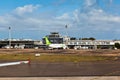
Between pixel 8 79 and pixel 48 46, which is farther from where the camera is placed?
pixel 48 46

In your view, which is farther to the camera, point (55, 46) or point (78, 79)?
point (55, 46)

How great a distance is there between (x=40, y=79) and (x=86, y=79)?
415 centimetres

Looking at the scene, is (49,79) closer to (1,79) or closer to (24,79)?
(24,79)

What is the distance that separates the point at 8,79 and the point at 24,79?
1.60m

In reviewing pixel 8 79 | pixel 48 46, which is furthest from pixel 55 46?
pixel 8 79

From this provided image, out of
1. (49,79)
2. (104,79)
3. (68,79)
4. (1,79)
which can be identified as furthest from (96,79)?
(1,79)

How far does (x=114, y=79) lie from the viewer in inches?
1053

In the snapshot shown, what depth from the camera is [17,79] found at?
27875 mm

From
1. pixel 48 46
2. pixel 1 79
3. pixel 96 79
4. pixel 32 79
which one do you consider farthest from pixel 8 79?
pixel 48 46

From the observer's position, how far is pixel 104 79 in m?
27.1

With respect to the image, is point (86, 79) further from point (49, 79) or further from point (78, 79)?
point (49, 79)

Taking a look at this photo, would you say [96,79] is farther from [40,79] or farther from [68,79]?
[40,79]

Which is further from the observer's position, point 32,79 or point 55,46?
point 55,46

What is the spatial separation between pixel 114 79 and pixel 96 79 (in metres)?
1.58
